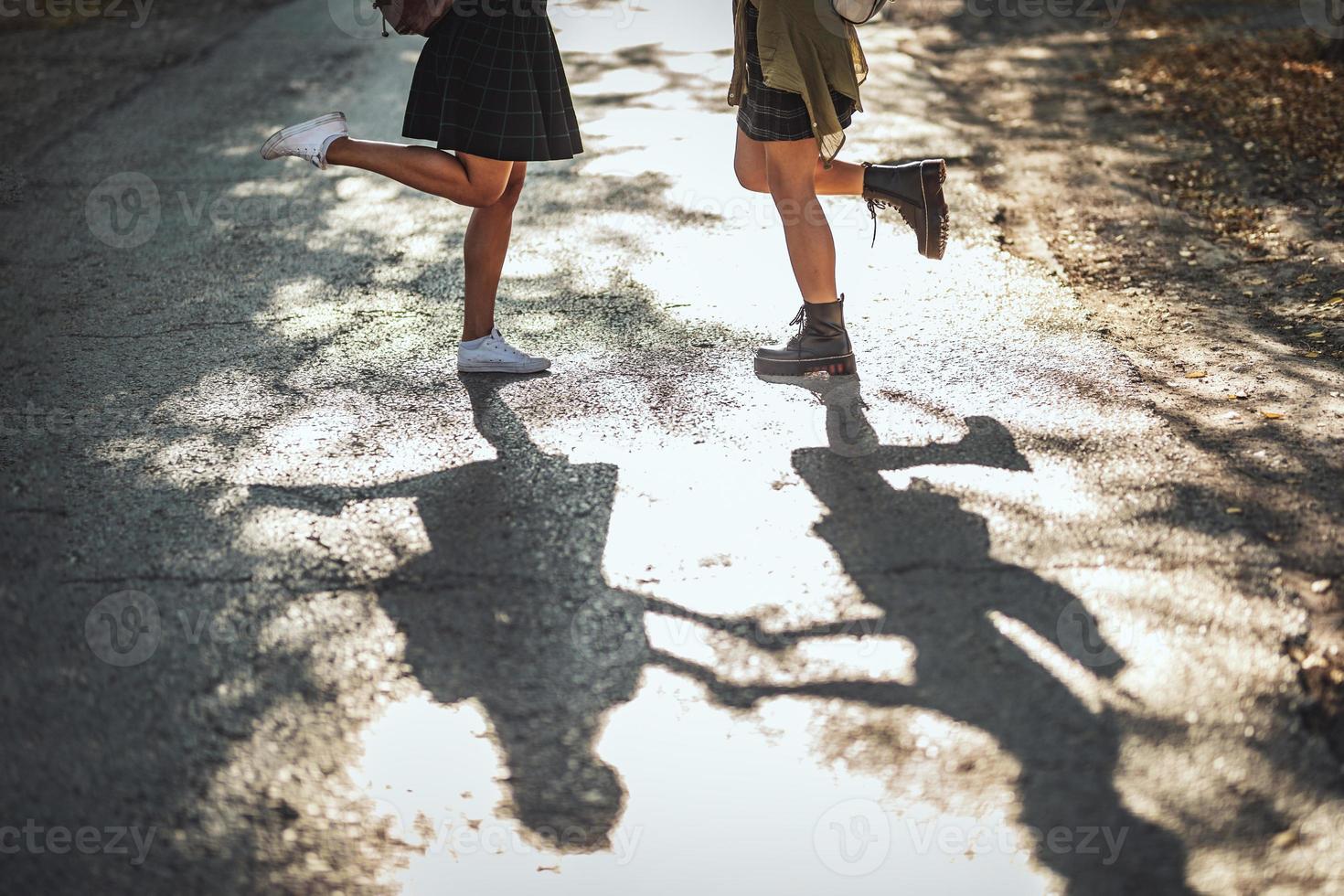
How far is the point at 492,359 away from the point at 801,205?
1.21m

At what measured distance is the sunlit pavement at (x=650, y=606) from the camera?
235 centimetres

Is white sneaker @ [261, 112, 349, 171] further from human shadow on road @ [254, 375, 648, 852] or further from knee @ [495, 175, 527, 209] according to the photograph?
human shadow on road @ [254, 375, 648, 852]

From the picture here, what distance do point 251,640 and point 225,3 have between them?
34.0 ft

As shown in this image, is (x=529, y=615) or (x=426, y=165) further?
(x=426, y=165)

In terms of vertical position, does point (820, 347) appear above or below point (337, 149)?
below

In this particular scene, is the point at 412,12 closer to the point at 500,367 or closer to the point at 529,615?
the point at 500,367

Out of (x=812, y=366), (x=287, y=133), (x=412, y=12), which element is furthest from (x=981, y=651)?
(x=287, y=133)

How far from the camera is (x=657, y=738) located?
2.61 meters

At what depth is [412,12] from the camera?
12.4ft

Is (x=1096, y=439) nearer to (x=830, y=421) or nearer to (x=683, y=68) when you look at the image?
(x=830, y=421)

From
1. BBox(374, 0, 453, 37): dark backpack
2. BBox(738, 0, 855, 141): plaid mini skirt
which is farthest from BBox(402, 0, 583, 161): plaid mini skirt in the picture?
BBox(738, 0, 855, 141): plaid mini skirt

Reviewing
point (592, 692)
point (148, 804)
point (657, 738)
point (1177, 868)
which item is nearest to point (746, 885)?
point (657, 738)

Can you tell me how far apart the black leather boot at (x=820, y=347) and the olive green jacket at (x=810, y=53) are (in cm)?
59

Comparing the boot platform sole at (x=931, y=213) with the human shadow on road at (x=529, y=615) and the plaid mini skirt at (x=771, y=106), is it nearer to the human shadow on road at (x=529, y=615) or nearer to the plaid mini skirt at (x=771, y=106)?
the plaid mini skirt at (x=771, y=106)
